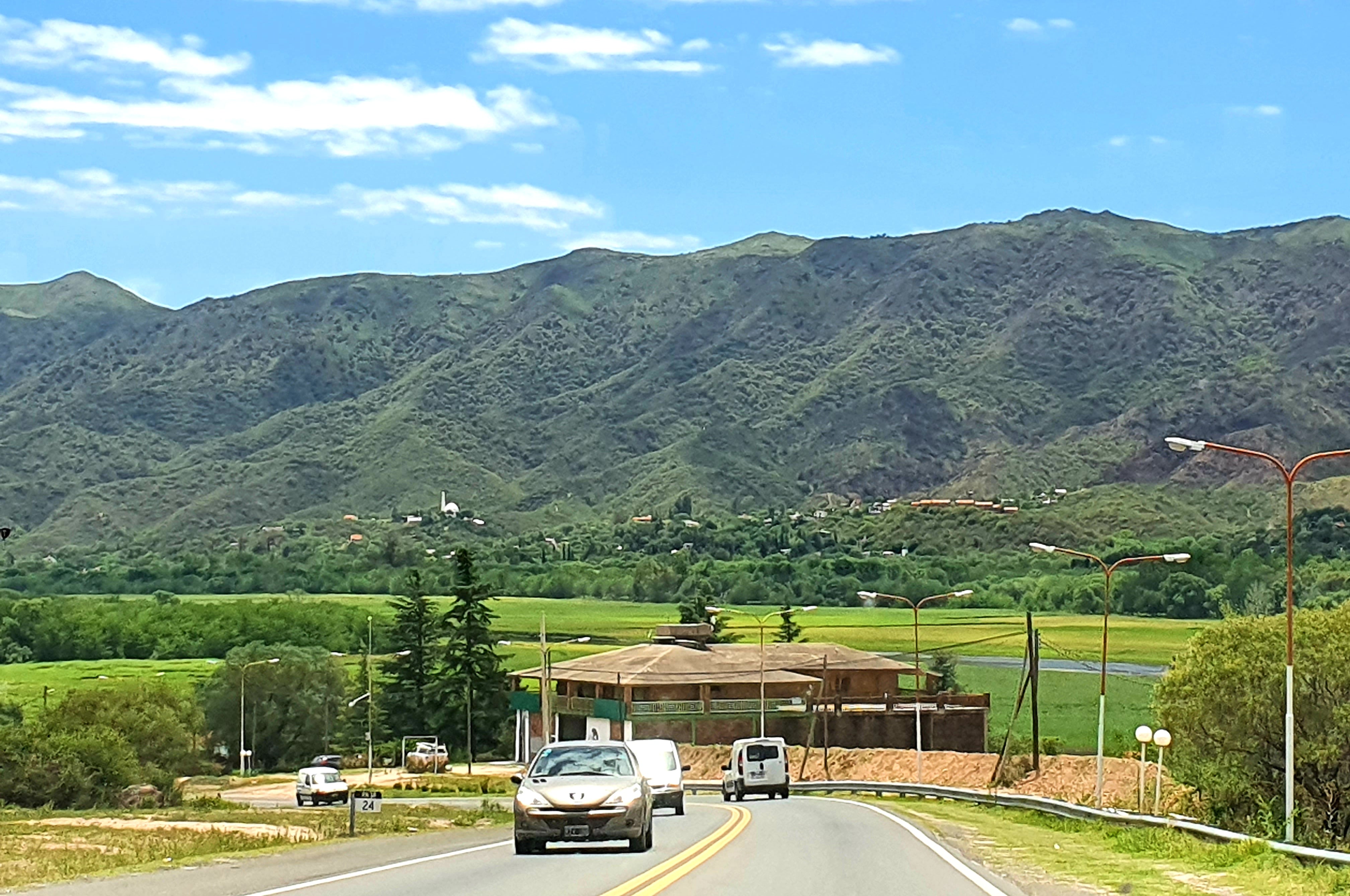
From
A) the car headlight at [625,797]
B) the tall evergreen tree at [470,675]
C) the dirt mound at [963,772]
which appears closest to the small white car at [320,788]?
the dirt mound at [963,772]

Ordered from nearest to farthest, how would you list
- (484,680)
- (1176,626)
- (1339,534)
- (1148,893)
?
(1148,893) < (484,680) < (1176,626) < (1339,534)

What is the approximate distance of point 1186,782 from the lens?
158 feet

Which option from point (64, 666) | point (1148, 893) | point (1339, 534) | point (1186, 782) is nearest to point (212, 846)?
point (1148, 893)

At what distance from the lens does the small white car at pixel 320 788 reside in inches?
2530

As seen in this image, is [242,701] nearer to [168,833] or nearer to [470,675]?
[470,675]

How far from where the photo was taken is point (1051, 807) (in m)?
43.1

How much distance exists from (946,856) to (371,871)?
29.0ft

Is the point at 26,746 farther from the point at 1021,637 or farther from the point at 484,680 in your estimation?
the point at 1021,637

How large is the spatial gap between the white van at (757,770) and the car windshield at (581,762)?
119 feet

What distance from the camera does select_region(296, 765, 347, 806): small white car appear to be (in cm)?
6425

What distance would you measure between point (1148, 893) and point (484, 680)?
97.2m

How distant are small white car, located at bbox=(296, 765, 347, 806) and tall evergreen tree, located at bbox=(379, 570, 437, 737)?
48697 millimetres

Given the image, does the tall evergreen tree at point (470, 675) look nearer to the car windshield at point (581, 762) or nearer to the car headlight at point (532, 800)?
the car windshield at point (581, 762)

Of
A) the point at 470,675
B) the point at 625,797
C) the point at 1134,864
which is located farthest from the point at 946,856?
the point at 470,675
